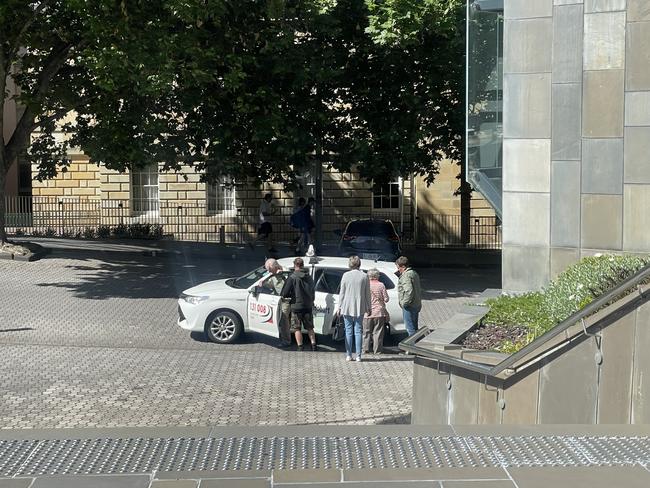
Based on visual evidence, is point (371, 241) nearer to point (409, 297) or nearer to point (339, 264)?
point (339, 264)

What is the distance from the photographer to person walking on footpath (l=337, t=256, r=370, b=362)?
15.0m

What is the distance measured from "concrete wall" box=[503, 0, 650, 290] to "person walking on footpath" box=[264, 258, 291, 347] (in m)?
3.67

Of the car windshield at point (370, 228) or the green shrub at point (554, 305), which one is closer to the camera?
the green shrub at point (554, 305)

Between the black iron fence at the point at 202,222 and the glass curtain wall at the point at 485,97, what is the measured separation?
18.9 meters

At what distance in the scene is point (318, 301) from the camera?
16453mm

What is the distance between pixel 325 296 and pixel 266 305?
104 centimetres

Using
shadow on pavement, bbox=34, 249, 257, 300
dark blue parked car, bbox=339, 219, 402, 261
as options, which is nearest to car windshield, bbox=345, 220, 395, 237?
dark blue parked car, bbox=339, 219, 402, 261

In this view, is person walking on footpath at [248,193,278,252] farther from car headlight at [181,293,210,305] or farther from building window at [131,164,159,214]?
car headlight at [181,293,210,305]

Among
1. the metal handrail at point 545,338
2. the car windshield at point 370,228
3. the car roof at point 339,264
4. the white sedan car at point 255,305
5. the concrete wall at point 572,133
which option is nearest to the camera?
the metal handrail at point 545,338

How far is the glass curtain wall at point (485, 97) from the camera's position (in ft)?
52.4

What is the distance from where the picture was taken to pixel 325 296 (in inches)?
649

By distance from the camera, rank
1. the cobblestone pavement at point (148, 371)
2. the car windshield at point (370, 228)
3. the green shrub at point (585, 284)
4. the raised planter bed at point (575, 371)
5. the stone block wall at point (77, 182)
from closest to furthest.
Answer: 1. the raised planter bed at point (575, 371)
2. the green shrub at point (585, 284)
3. the cobblestone pavement at point (148, 371)
4. the car windshield at point (370, 228)
5. the stone block wall at point (77, 182)

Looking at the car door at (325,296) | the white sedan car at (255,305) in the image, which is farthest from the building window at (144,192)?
the car door at (325,296)

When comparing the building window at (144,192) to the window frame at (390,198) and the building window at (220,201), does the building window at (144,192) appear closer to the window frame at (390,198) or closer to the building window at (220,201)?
the building window at (220,201)
